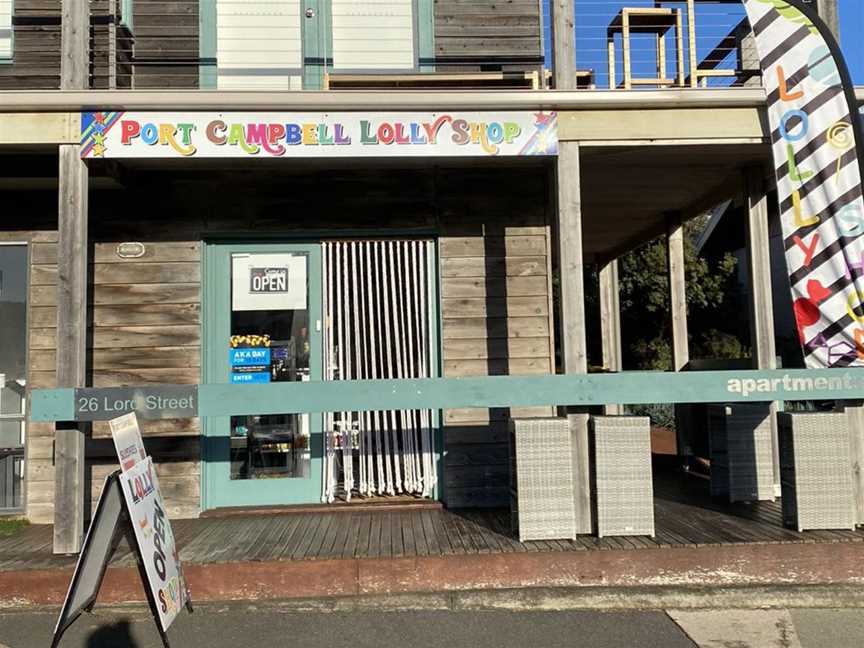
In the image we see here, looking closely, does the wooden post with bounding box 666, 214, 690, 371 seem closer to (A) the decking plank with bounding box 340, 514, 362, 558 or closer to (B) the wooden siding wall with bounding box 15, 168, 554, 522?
(B) the wooden siding wall with bounding box 15, 168, 554, 522

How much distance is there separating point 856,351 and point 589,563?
2.41 m

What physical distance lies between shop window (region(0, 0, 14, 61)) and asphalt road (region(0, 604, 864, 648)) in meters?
4.98

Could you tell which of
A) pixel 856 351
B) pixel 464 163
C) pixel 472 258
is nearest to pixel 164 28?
pixel 464 163

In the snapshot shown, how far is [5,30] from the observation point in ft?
21.6

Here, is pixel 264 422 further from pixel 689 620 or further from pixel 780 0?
pixel 780 0

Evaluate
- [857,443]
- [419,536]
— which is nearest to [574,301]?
[419,536]

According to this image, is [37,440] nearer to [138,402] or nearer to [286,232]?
[138,402]

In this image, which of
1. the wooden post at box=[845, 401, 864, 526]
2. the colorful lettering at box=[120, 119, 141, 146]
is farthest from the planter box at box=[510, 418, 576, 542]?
the colorful lettering at box=[120, 119, 141, 146]

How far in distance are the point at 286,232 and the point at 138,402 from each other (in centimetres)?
214

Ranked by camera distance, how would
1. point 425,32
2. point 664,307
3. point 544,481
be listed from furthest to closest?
point 664,307 < point 425,32 < point 544,481

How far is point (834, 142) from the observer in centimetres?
502

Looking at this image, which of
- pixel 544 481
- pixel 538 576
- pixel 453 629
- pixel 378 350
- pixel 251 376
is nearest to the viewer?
pixel 453 629

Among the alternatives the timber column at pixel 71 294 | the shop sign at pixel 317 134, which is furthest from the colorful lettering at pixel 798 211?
the timber column at pixel 71 294

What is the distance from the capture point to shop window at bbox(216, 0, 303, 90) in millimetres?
6711
